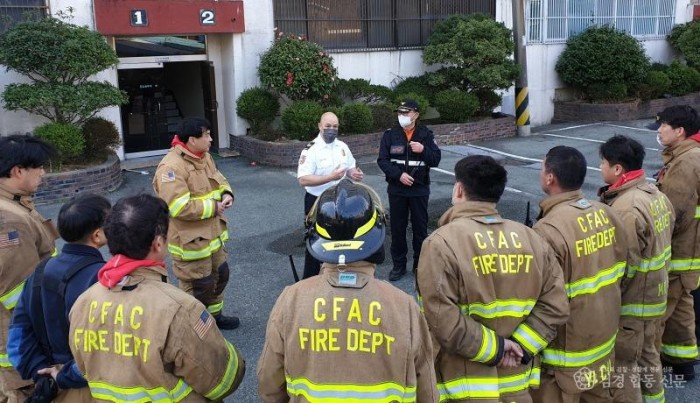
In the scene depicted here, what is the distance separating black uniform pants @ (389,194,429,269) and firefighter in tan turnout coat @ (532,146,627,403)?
9.20 ft

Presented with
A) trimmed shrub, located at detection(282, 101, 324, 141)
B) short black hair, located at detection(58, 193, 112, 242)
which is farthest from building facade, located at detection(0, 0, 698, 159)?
short black hair, located at detection(58, 193, 112, 242)

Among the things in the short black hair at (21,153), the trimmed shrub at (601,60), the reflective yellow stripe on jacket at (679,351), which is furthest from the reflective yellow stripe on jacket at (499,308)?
the trimmed shrub at (601,60)

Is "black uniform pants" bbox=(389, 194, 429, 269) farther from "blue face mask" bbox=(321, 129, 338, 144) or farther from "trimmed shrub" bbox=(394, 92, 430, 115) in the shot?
"trimmed shrub" bbox=(394, 92, 430, 115)

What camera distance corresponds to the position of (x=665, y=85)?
16641mm

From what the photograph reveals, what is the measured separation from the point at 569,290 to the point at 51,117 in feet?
29.7

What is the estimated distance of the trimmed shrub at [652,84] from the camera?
16.4 meters

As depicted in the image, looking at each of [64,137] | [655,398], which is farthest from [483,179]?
[64,137]

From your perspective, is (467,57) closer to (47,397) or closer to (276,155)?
(276,155)

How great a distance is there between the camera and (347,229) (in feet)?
6.84

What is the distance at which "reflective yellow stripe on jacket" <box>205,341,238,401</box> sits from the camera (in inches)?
93.8

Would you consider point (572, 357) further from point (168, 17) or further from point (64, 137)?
point (168, 17)

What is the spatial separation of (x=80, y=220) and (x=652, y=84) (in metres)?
16.9

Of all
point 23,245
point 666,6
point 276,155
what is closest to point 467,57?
point 276,155

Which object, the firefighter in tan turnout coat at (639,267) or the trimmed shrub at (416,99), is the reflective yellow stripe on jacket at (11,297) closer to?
the firefighter in tan turnout coat at (639,267)
